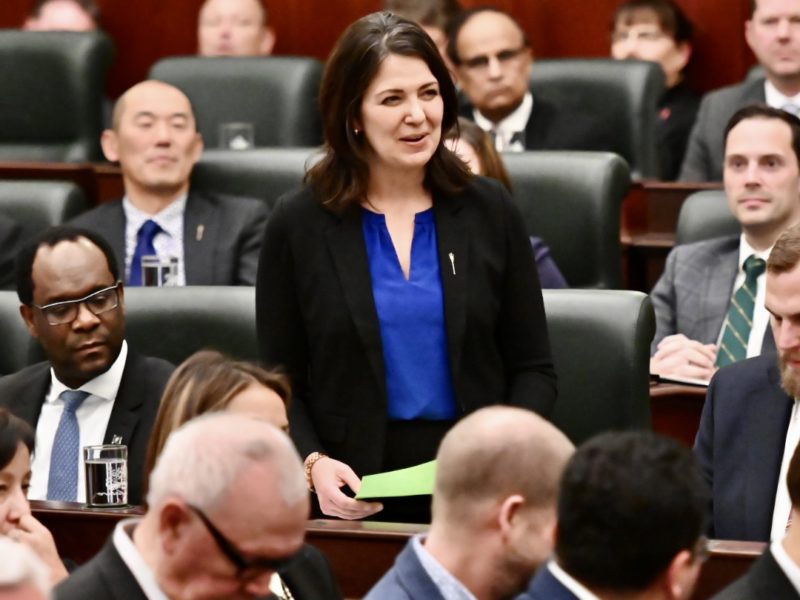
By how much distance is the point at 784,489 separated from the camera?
Answer: 2.20 m

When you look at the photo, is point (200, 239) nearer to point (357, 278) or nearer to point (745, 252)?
point (745, 252)

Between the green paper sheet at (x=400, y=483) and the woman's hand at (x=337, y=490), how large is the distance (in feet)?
0.22

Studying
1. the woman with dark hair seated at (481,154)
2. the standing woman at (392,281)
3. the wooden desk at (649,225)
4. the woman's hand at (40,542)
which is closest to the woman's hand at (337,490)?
the standing woman at (392,281)

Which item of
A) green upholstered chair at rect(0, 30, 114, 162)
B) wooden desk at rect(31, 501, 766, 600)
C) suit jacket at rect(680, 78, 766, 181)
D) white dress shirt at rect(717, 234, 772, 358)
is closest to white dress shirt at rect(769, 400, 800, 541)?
wooden desk at rect(31, 501, 766, 600)

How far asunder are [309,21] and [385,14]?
9.28 ft

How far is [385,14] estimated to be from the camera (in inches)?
85.9

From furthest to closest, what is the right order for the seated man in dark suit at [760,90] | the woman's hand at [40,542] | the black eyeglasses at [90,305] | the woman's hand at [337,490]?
the seated man in dark suit at [760,90] < the black eyeglasses at [90,305] < the woman's hand at [337,490] < the woman's hand at [40,542]

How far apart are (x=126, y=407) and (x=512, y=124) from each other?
1796 mm

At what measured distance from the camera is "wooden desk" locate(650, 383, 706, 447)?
274cm

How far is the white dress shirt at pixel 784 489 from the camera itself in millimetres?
2186

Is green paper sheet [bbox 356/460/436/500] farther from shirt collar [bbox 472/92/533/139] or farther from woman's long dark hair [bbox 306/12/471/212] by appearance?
shirt collar [bbox 472/92/533/139]

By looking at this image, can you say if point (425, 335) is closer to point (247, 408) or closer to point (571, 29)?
point (247, 408)

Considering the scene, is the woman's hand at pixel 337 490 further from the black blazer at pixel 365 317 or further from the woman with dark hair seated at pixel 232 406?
the woman with dark hair seated at pixel 232 406

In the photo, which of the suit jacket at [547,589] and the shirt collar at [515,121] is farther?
the shirt collar at [515,121]
